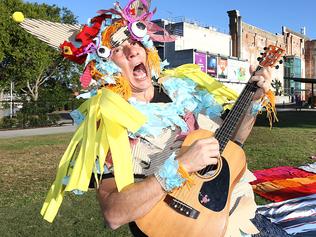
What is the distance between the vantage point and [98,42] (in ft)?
7.15

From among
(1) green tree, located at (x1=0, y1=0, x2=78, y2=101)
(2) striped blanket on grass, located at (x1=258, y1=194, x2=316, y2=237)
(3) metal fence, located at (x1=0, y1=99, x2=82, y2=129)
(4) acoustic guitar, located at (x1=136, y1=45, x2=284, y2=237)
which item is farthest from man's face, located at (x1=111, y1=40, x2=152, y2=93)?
(1) green tree, located at (x1=0, y1=0, x2=78, y2=101)

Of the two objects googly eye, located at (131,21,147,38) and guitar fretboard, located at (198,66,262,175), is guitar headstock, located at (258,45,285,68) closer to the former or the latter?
guitar fretboard, located at (198,66,262,175)

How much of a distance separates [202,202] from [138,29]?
3.19 ft

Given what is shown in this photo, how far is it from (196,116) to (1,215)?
3.97m

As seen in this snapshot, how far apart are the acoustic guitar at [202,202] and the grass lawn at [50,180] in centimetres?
269

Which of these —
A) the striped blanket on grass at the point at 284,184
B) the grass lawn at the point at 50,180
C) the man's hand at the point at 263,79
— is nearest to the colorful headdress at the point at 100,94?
the man's hand at the point at 263,79

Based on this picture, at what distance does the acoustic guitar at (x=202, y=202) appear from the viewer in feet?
5.83

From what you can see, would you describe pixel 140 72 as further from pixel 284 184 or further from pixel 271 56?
pixel 284 184

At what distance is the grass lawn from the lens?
186 inches

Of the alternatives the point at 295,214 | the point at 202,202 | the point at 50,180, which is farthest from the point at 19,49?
the point at 202,202

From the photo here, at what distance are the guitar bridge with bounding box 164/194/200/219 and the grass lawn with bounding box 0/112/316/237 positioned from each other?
2.74 metres

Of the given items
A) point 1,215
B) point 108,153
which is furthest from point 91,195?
point 108,153

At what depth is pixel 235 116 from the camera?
214 centimetres

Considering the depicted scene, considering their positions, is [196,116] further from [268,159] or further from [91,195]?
[268,159]
